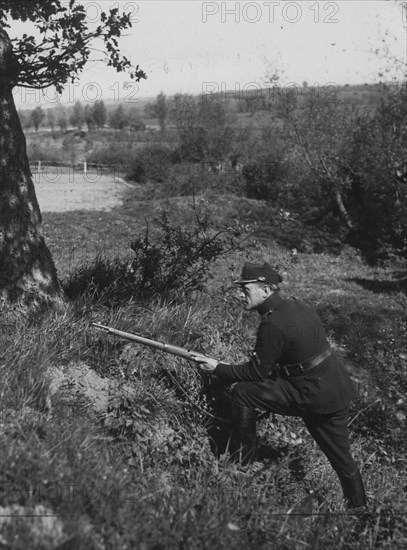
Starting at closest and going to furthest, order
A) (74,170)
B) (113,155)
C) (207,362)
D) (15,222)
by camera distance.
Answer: (207,362) < (15,222) < (74,170) < (113,155)

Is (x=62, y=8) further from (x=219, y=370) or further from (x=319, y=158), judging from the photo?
(x=319, y=158)

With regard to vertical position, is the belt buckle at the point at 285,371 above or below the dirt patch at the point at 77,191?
above

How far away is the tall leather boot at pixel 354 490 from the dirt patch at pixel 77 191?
74.5 feet

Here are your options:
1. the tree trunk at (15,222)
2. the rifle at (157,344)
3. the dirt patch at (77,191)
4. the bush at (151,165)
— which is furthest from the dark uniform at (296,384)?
the bush at (151,165)

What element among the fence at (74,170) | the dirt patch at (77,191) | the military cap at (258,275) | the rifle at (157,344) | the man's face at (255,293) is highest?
the military cap at (258,275)

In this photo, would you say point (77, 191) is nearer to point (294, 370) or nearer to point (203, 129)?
point (203, 129)

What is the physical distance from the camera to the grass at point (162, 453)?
10.7 feet

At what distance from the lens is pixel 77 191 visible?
111 feet

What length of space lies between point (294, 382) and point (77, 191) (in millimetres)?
30648

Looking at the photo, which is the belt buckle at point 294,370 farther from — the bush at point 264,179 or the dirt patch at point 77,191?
the bush at point 264,179

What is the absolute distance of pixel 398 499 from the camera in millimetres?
4844

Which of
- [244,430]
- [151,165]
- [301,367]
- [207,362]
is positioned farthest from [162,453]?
[151,165]

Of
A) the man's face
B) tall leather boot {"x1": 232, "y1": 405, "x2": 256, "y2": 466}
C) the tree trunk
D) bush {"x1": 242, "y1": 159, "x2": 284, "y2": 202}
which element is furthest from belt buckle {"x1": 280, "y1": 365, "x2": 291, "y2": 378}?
bush {"x1": 242, "y1": 159, "x2": 284, "y2": 202}

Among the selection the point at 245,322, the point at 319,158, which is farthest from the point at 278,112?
the point at 245,322
